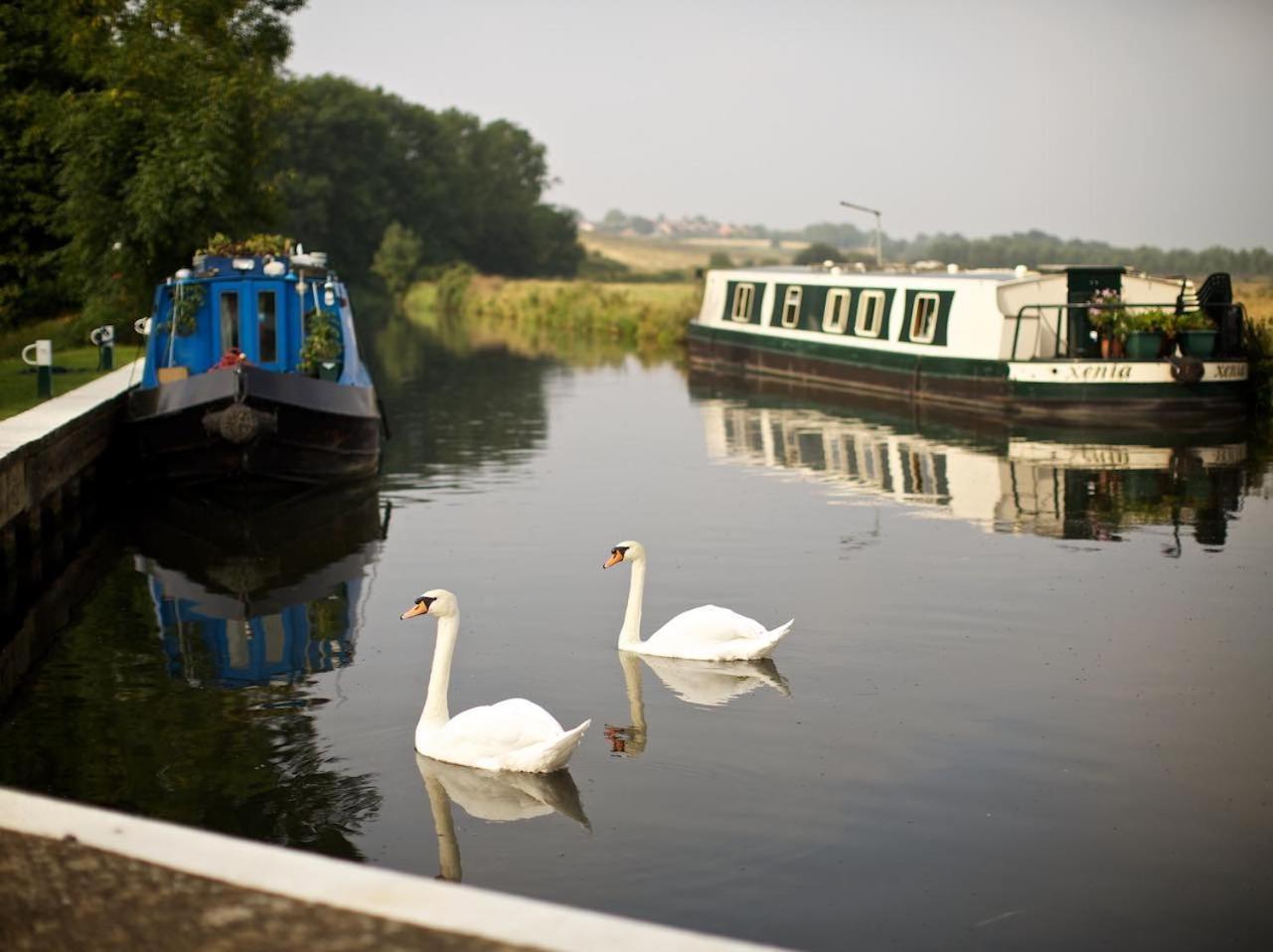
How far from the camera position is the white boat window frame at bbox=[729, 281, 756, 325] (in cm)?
4069

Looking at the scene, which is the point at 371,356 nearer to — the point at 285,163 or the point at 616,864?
the point at 616,864

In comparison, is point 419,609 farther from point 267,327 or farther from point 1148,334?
point 1148,334

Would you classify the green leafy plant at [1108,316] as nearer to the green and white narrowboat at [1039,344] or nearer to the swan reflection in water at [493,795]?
the green and white narrowboat at [1039,344]

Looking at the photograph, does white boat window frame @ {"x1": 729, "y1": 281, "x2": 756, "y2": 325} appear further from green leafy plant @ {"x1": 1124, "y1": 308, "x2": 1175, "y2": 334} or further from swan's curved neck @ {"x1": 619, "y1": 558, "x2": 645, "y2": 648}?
swan's curved neck @ {"x1": 619, "y1": 558, "x2": 645, "y2": 648}

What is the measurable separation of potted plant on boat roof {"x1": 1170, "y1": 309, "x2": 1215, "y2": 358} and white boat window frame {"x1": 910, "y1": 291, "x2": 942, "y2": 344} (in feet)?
16.4

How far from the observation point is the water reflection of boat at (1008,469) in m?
19.1

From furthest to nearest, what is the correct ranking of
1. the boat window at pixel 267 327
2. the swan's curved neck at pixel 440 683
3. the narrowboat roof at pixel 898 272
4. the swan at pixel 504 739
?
the narrowboat roof at pixel 898 272 → the boat window at pixel 267 327 → the swan's curved neck at pixel 440 683 → the swan at pixel 504 739

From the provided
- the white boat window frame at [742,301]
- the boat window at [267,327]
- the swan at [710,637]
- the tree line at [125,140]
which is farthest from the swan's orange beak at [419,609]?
the white boat window frame at [742,301]

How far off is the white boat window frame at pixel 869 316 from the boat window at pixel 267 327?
48.7 ft

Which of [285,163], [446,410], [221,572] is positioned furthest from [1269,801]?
[285,163]

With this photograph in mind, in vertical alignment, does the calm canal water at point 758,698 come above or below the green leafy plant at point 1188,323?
below

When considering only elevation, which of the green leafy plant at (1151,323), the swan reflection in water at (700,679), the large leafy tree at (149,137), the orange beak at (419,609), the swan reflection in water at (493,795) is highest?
the large leafy tree at (149,137)

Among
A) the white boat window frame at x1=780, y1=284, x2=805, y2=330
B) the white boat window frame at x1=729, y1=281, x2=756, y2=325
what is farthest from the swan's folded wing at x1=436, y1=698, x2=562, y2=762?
the white boat window frame at x1=729, y1=281, x2=756, y2=325

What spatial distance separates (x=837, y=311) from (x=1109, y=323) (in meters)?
8.78
